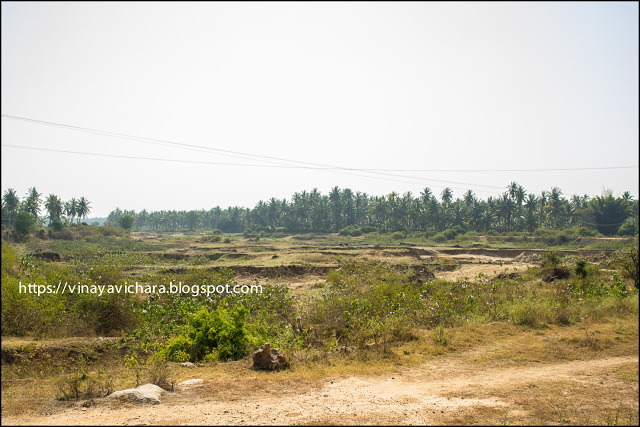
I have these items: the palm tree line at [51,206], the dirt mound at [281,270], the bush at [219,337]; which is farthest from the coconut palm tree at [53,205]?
the bush at [219,337]

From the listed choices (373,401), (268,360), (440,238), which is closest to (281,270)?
(268,360)

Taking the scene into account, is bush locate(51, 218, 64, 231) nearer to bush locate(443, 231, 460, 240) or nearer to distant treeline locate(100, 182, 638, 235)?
distant treeline locate(100, 182, 638, 235)

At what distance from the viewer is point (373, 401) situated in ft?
19.2

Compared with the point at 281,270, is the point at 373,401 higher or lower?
higher

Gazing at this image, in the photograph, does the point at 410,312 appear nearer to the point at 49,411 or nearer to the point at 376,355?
the point at 376,355

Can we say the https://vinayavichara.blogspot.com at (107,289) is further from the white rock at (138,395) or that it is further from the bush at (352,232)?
the bush at (352,232)

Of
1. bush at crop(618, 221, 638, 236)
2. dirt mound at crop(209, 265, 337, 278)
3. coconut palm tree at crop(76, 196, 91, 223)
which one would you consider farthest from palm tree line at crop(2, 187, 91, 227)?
bush at crop(618, 221, 638, 236)

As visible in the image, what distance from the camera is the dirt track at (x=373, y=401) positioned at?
16.0ft

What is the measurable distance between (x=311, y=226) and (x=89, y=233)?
52.5 m

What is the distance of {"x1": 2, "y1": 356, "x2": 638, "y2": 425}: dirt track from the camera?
489cm

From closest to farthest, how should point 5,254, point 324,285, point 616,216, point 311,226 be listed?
1. point 5,254
2. point 324,285
3. point 616,216
4. point 311,226

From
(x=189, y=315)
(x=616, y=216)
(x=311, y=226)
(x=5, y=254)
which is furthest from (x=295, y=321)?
(x=311, y=226)

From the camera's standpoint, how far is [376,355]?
867cm

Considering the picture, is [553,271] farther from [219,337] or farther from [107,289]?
[107,289]
